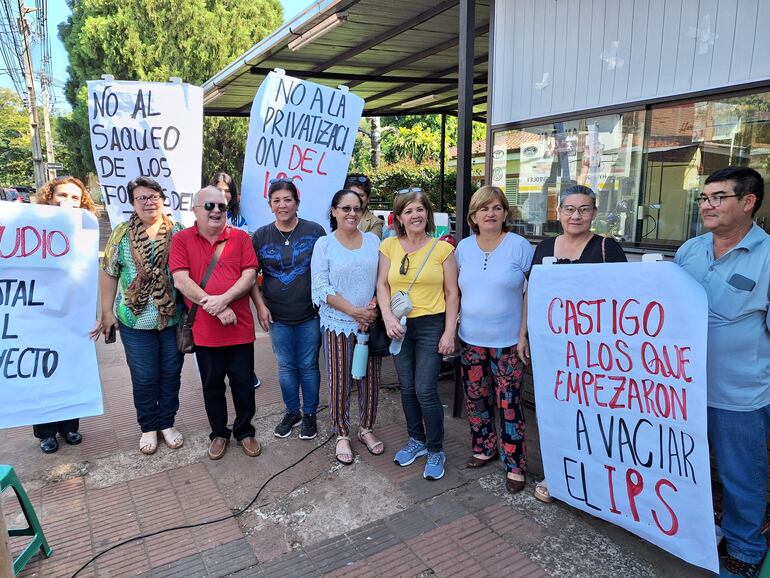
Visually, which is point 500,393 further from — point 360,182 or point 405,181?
point 405,181

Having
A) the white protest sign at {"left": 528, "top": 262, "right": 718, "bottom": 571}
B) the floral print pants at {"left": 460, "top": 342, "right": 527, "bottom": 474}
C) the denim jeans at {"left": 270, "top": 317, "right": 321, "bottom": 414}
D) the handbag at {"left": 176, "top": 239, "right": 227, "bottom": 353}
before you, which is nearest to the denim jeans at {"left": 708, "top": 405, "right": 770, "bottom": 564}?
the white protest sign at {"left": 528, "top": 262, "right": 718, "bottom": 571}

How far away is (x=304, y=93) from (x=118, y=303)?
2158mm

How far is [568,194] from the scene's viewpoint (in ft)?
8.76

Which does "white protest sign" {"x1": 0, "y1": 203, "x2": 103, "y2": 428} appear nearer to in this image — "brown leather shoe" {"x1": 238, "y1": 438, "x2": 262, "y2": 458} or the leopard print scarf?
the leopard print scarf

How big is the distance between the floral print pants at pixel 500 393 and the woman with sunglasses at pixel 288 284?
1.10m

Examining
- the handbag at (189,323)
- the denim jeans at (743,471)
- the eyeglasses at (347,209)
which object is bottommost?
the denim jeans at (743,471)

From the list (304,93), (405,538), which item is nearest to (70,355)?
(405,538)

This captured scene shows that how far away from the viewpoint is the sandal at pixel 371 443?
353cm

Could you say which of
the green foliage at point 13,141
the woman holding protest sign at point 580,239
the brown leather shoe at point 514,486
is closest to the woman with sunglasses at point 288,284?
the brown leather shoe at point 514,486

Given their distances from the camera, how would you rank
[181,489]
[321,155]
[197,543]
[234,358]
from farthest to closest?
[321,155]
[234,358]
[181,489]
[197,543]

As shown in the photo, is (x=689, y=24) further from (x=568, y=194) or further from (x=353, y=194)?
(x=353, y=194)

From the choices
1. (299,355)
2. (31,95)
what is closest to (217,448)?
(299,355)

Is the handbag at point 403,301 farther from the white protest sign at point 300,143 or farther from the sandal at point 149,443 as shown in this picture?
the sandal at point 149,443

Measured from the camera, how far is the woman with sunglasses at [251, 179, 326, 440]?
344 cm
